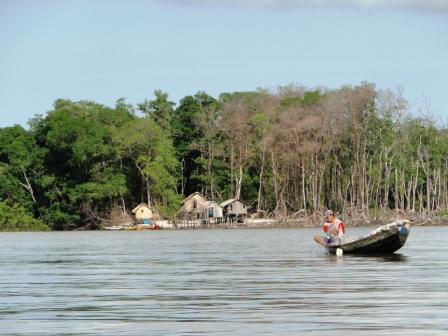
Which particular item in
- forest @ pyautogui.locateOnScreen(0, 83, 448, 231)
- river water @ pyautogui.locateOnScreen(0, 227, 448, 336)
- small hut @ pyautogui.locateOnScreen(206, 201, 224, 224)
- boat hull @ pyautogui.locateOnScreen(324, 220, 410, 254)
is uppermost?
forest @ pyautogui.locateOnScreen(0, 83, 448, 231)

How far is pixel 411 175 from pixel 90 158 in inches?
1268

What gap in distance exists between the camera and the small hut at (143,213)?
107500mm

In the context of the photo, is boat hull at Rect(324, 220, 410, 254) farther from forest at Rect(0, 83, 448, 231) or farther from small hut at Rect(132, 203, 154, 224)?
small hut at Rect(132, 203, 154, 224)

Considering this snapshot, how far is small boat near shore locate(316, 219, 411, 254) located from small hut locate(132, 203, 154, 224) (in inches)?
2825

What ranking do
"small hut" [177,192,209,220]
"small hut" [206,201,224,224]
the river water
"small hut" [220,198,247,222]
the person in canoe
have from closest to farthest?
the river water, the person in canoe, "small hut" [220,198,247,222], "small hut" [206,201,224,224], "small hut" [177,192,209,220]

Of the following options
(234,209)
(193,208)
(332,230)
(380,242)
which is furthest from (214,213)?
(380,242)

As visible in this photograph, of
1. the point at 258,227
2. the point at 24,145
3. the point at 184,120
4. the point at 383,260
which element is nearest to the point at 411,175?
the point at 258,227

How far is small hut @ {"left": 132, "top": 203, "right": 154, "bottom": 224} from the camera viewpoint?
10750 centimetres

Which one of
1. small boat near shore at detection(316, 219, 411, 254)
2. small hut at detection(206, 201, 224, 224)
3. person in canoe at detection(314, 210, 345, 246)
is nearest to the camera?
small boat near shore at detection(316, 219, 411, 254)

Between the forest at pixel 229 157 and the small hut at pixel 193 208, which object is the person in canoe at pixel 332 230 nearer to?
the forest at pixel 229 157

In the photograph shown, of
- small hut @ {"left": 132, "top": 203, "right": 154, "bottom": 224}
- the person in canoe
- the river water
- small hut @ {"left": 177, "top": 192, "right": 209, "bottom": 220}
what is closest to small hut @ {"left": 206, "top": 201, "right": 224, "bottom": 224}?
small hut @ {"left": 177, "top": 192, "right": 209, "bottom": 220}

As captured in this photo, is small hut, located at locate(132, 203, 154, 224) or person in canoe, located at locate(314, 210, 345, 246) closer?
person in canoe, located at locate(314, 210, 345, 246)

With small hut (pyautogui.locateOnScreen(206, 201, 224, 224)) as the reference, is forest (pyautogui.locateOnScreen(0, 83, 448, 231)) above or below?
above

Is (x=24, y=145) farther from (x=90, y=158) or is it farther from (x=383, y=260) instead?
(x=383, y=260)
